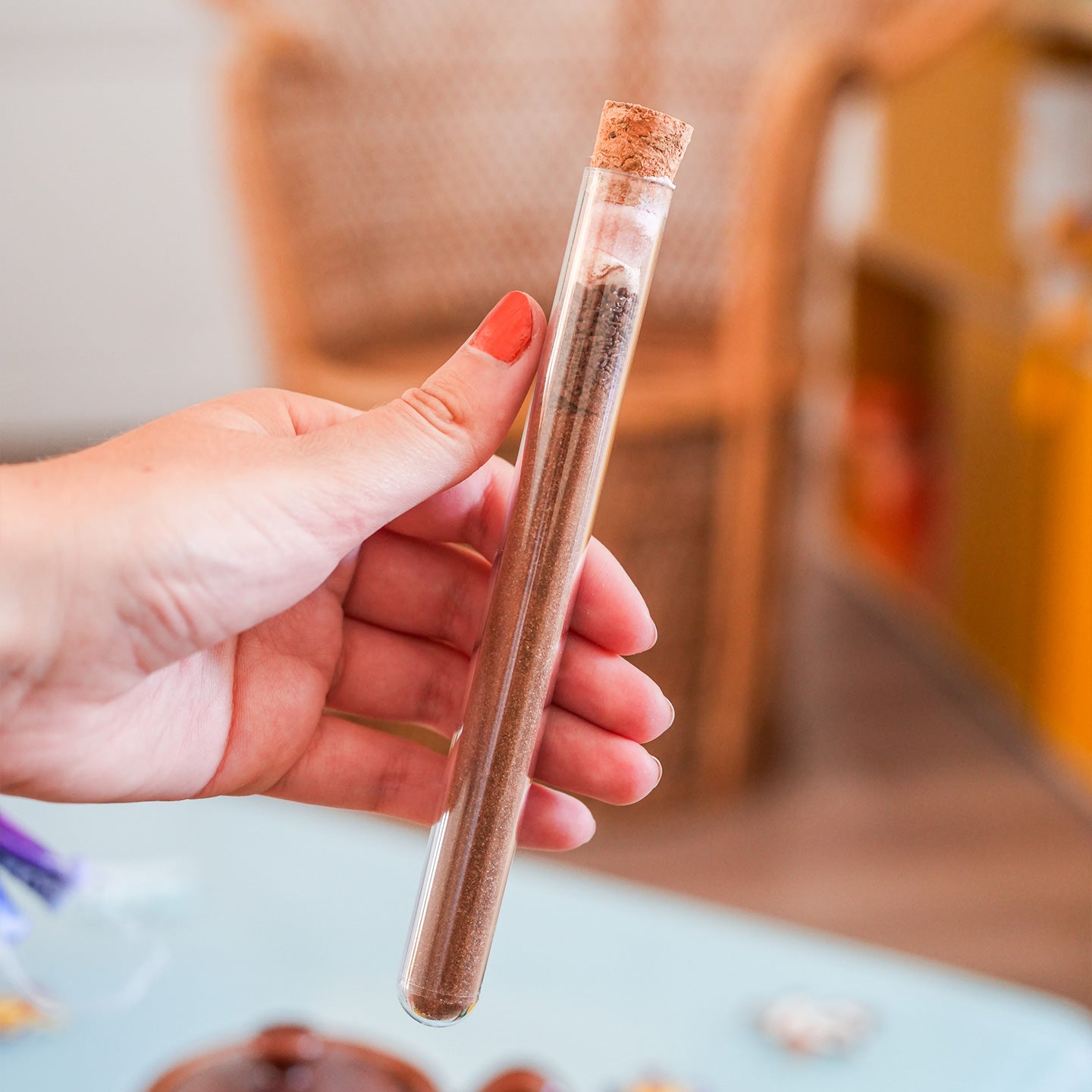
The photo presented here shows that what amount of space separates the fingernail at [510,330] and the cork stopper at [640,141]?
6 cm

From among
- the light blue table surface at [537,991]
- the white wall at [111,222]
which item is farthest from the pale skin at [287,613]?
the white wall at [111,222]

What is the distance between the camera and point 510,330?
0.40 meters

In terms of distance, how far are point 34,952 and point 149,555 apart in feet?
1.17

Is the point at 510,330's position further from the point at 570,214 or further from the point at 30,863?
the point at 570,214

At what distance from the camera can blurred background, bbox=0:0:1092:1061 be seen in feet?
4.21

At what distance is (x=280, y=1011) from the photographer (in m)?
0.63

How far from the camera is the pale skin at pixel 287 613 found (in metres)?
0.39

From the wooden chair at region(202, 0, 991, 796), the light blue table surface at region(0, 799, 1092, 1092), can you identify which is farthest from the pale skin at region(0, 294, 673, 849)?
the wooden chair at region(202, 0, 991, 796)

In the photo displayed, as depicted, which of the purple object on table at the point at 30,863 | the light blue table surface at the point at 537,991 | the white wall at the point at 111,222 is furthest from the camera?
the white wall at the point at 111,222

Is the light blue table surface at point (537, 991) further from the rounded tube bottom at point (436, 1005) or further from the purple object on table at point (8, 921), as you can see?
the rounded tube bottom at point (436, 1005)

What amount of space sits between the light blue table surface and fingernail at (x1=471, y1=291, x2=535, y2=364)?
338 millimetres

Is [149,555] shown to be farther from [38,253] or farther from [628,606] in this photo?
[38,253]

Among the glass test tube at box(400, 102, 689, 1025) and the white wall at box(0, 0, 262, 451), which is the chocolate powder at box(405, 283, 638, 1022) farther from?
the white wall at box(0, 0, 262, 451)

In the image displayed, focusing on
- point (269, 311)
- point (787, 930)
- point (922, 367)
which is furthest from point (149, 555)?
point (922, 367)
